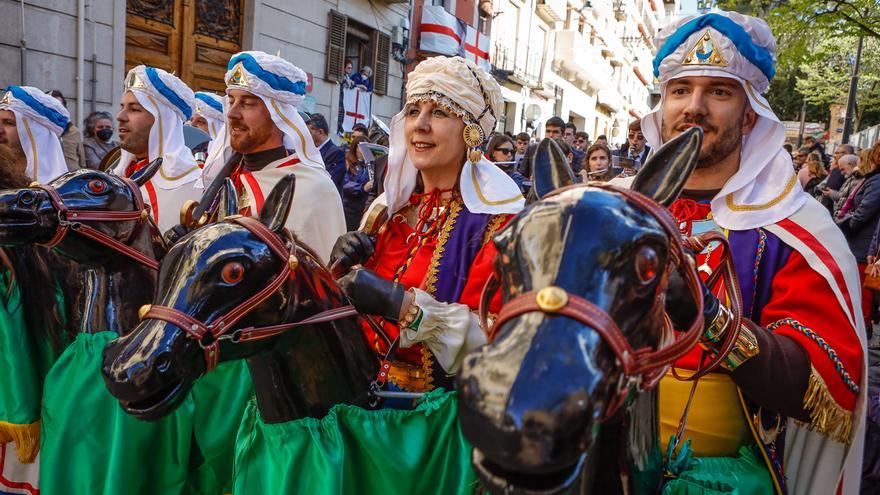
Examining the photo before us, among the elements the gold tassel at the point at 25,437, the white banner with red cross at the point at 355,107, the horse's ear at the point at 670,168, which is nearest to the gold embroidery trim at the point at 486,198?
the horse's ear at the point at 670,168

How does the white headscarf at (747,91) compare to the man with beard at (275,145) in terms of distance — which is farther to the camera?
the man with beard at (275,145)

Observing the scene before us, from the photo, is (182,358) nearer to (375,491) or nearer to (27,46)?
(375,491)

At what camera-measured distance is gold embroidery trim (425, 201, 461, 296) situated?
2.70m

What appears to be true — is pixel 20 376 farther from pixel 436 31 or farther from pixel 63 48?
pixel 436 31

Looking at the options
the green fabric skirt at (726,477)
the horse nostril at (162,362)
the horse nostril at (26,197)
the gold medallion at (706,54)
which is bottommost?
the green fabric skirt at (726,477)

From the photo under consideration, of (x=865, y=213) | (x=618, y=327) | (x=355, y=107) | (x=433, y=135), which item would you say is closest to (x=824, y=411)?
(x=618, y=327)

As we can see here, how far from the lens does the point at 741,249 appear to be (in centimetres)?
214

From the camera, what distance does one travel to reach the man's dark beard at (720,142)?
2277 millimetres

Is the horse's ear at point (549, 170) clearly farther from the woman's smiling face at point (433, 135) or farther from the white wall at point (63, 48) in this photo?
the white wall at point (63, 48)

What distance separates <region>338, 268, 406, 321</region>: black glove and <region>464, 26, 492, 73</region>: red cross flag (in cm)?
2403

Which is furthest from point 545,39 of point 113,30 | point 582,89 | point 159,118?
point 159,118

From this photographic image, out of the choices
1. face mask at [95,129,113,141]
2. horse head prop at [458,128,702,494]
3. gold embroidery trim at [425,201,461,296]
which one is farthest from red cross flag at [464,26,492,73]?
horse head prop at [458,128,702,494]

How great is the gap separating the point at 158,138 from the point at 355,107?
1291 cm

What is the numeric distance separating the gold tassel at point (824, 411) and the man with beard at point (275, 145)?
2.76 metres
